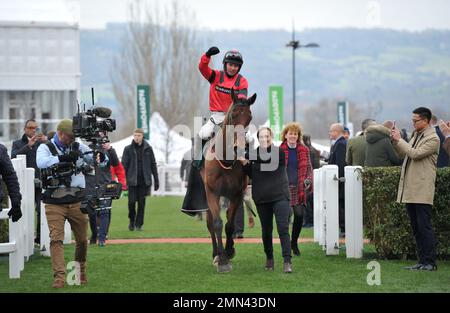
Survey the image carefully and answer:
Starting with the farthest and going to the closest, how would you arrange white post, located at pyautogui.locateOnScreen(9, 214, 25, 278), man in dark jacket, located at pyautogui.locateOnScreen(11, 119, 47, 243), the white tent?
the white tent < man in dark jacket, located at pyautogui.locateOnScreen(11, 119, 47, 243) < white post, located at pyautogui.locateOnScreen(9, 214, 25, 278)

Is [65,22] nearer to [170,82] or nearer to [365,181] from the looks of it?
[170,82]

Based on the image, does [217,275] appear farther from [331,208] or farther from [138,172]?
[138,172]

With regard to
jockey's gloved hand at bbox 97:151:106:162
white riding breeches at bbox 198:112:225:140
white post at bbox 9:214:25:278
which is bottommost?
white post at bbox 9:214:25:278

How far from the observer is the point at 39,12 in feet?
155

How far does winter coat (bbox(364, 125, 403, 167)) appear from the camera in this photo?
14.7 meters

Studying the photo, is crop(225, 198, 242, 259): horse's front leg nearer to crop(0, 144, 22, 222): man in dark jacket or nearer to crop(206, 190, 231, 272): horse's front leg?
crop(206, 190, 231, 272): horse's front leg

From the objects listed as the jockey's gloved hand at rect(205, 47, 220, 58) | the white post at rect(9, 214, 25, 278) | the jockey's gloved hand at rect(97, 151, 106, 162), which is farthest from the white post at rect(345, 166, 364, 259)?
the white post at rect(9, 214, 25, 278)

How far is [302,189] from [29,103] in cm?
3463

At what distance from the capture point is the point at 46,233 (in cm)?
1379

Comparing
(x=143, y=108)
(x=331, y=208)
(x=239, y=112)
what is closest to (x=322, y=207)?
(x=331, y=208)

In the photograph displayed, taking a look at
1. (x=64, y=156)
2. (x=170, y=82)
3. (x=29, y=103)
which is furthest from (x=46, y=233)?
(x=170, y=82)

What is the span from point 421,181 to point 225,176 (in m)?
2.54

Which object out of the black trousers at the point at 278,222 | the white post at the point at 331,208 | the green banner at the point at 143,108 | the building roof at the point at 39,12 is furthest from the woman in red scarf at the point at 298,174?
the building roof at the point at 39,12

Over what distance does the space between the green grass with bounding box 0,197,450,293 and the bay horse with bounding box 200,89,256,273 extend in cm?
31
